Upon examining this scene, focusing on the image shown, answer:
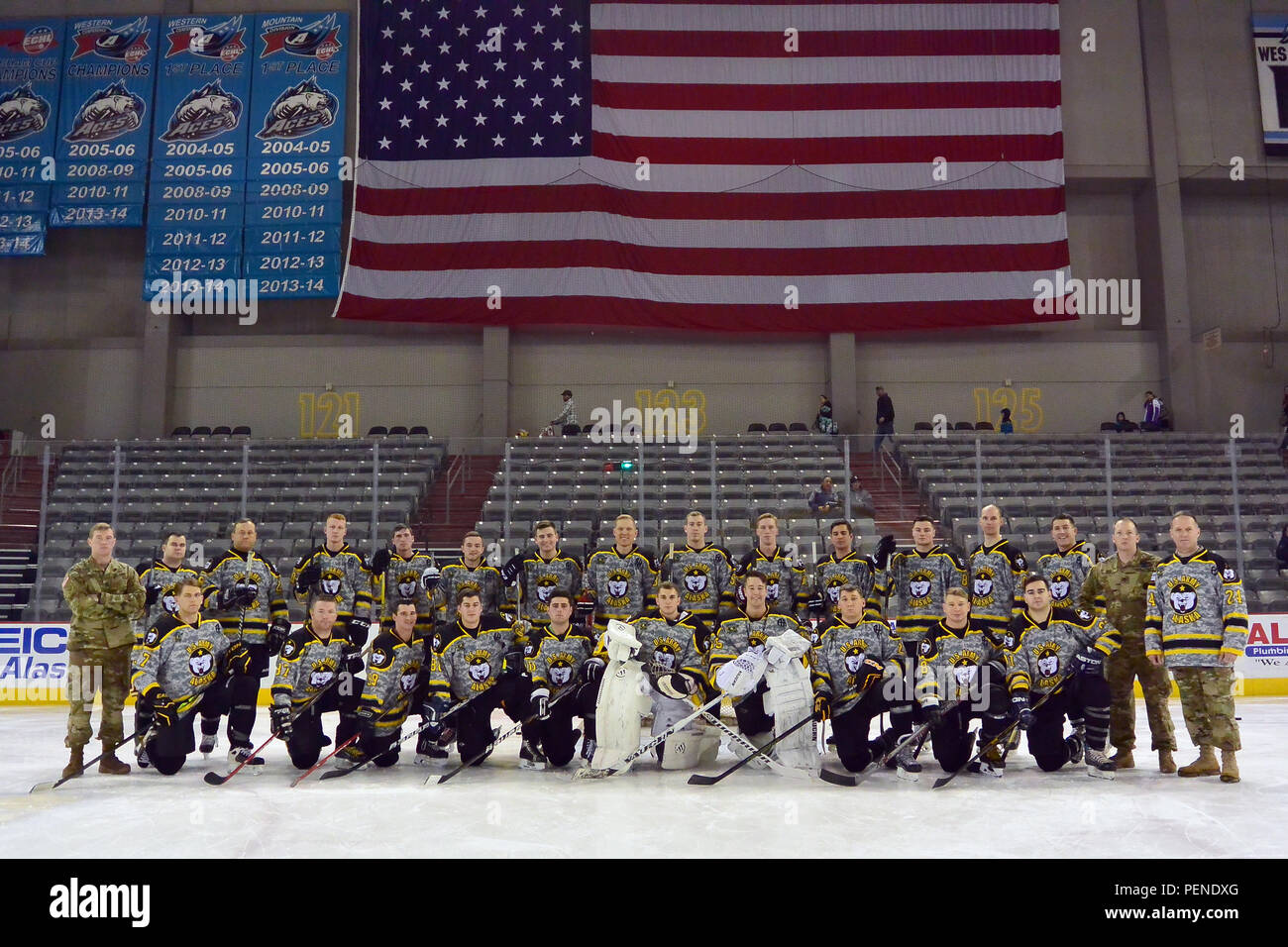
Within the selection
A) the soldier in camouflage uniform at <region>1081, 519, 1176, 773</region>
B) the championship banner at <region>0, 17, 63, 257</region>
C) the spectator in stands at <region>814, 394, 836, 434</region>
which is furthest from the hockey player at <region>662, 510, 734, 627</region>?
the championship banner at <region>0, 17, 63, 257</region>

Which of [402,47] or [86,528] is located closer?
[86,528]

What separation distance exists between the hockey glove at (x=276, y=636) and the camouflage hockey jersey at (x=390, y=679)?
74cm

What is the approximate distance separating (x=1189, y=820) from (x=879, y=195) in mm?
15853

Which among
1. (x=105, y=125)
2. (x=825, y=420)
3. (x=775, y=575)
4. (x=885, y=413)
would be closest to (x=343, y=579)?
(x=775, y=575)

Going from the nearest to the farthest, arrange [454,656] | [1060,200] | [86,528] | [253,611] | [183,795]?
[183,795] < [454,656] < [253,611] < [86,528] < [1060,200]

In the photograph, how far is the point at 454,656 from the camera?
733 centimetres

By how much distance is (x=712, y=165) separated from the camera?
19.5m

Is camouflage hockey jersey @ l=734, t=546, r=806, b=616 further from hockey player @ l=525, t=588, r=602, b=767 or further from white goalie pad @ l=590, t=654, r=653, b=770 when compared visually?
hockey player @ l=525, t=588, r=602, b=767

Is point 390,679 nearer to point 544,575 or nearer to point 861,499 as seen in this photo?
point 544,575

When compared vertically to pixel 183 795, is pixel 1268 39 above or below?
above

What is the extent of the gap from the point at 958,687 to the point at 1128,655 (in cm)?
158

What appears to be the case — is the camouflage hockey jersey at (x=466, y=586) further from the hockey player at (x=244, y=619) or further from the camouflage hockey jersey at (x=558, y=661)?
the hockey player at (x=244, y=619)
